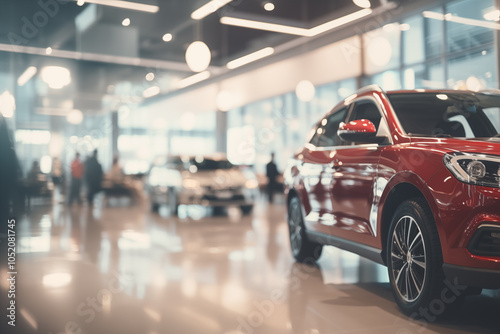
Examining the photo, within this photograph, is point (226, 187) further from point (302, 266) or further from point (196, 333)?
point (196, 333)

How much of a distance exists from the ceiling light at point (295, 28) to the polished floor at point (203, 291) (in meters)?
10.4

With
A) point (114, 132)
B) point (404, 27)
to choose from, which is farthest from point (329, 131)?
point (114, 132)

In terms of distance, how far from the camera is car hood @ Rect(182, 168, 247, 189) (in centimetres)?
1184

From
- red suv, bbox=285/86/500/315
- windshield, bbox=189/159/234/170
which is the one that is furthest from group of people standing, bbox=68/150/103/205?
red suv, bbox=285/86/500/315

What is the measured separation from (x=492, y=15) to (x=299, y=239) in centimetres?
1046

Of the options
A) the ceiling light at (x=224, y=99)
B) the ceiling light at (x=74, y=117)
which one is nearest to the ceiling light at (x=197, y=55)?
the ceiling light at (x=224, y=99)

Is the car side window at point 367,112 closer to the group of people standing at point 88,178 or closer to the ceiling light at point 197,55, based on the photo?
the ceiling light at point 197,55

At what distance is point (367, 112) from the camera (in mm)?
4828

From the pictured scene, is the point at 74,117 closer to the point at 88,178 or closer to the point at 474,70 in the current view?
the point at 88,178

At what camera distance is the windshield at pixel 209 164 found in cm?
1223

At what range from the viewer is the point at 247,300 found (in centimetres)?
435

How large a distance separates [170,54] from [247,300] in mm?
18876

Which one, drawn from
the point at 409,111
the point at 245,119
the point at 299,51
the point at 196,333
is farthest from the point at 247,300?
the point at 245,119

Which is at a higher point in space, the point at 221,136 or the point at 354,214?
the point at 221,136
